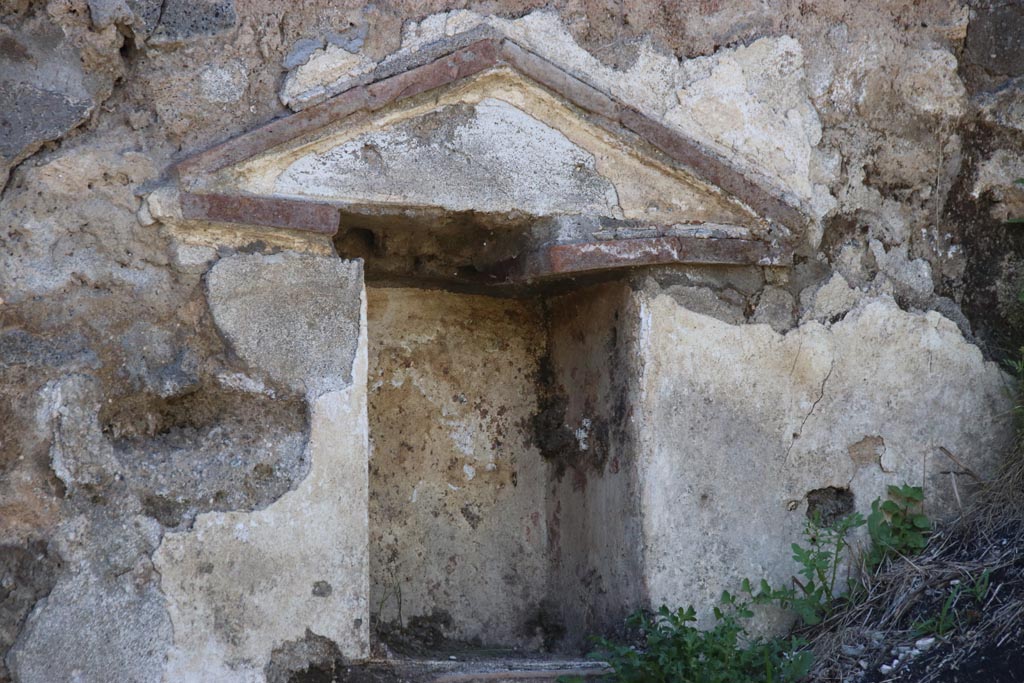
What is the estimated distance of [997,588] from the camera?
12.9 feet

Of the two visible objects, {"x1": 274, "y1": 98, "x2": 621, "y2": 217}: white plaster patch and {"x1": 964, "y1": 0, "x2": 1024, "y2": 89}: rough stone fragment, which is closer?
{"x1": 274, "y1": 98, "x2": 621, "y2": 217}: white plaster patch

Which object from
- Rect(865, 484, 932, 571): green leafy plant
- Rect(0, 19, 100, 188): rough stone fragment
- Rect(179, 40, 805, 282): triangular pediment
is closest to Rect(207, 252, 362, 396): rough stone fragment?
Rect(179, 40, 805, 282): triangular pediment

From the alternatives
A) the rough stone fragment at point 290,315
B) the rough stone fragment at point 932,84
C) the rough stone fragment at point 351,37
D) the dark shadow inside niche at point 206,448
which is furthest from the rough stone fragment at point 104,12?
the rough stone fragment at point 932,84

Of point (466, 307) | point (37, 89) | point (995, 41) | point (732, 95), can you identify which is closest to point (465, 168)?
point (466, 307)

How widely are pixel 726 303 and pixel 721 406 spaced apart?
1.13 ft

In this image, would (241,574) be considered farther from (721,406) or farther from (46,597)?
(721,406)

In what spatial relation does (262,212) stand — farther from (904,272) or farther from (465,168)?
(904,272)

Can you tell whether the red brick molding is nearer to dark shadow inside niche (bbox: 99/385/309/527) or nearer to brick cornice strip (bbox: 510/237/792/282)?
brick cornice strip (bbox: 510/237/792/282)

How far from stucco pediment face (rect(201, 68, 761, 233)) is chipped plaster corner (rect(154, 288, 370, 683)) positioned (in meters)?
0.44

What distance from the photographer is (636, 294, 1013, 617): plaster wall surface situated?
13.4 feet

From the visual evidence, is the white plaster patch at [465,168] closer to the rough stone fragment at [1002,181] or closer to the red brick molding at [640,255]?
the red brick molding at [640,255]

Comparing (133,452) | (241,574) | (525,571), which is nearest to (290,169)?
(133,452)

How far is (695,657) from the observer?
3.68 metres

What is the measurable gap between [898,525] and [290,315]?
6.99 ft
